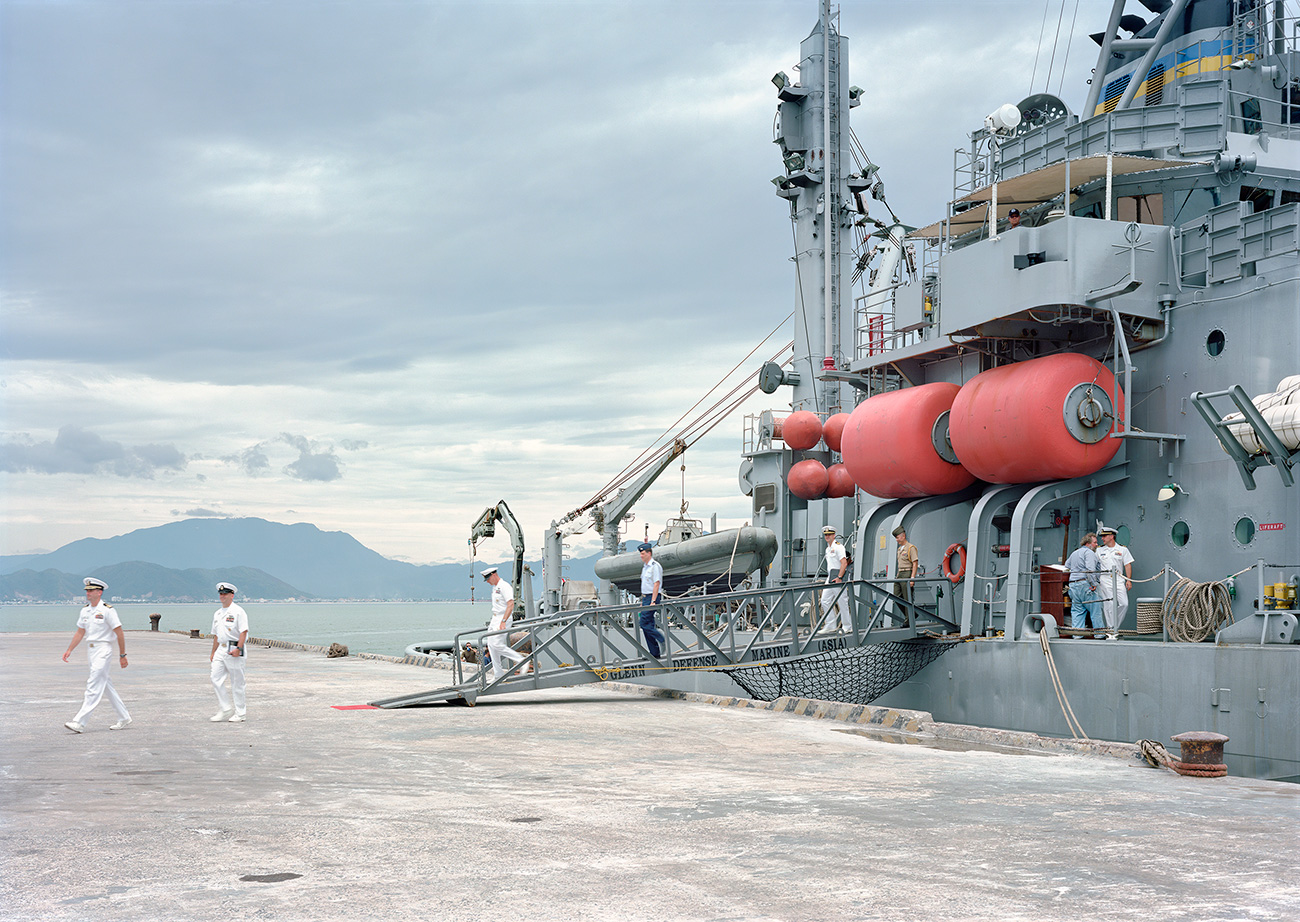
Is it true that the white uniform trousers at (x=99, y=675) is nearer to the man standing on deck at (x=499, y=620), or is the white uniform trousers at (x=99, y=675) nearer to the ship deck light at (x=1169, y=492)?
the man standing on deck at (x=499, y=620)

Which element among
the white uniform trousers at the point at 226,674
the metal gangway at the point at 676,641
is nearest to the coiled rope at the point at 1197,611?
the metal gangway at the point at 676,641

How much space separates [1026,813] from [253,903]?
524 cm

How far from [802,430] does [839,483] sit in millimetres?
1607

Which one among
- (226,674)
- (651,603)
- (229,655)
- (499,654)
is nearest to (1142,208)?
(651,603)

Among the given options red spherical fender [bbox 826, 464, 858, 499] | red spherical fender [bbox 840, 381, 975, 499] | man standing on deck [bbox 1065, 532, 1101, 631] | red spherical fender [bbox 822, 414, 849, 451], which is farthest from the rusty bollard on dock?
red spherical fender [bbox 826, 464, 858, 499]

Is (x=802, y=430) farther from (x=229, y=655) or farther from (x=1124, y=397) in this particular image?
(x=229, y=655)

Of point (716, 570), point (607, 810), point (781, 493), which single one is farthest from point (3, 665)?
point (607, 810)

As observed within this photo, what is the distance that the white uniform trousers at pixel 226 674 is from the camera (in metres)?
13.5

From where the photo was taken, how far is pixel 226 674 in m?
13.6

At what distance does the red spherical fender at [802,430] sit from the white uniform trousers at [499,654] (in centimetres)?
1232

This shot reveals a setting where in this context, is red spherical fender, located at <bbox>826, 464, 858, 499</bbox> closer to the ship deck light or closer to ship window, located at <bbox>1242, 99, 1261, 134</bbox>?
the ship deck light

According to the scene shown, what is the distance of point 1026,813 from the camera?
309 inches

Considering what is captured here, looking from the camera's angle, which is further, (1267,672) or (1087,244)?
(1087,244)

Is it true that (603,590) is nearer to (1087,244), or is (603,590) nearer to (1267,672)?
(1087,244)
